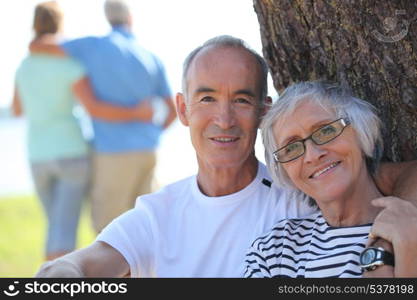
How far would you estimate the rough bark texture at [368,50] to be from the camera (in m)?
3.88

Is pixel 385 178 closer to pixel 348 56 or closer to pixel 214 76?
pixel 348 56

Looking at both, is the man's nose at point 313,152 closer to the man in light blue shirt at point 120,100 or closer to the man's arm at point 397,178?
the man's arm at point 397,178

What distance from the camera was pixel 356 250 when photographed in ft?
11.5

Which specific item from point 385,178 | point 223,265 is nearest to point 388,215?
point 385,178

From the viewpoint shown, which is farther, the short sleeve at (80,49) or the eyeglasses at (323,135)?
the short sleeve at (80,49)

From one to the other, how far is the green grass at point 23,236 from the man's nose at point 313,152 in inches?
195

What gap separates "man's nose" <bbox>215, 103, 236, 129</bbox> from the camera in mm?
4023

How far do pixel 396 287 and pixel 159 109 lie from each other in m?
4.42

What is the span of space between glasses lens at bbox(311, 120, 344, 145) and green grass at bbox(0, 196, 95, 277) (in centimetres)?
499

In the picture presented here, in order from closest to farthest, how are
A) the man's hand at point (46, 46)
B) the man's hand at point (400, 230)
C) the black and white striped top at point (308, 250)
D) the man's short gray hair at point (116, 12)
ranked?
the man's hand at point (400, 230) → the black and white striped top at point (308, 250) → the man's hand at point (46, 46) → the man's short gray hair at point (116, 12)

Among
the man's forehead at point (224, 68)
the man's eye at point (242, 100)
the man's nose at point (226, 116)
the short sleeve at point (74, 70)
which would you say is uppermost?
the short sleeve at point (74, 70)

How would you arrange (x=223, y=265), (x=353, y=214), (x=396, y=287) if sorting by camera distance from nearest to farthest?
(x=396, y=287) < (x=353, y=214) < (x=223, y=265)

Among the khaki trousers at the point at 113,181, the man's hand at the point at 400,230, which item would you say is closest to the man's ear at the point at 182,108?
the man's hand at the point at 400,230

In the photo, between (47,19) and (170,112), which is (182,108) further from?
(47,19)
